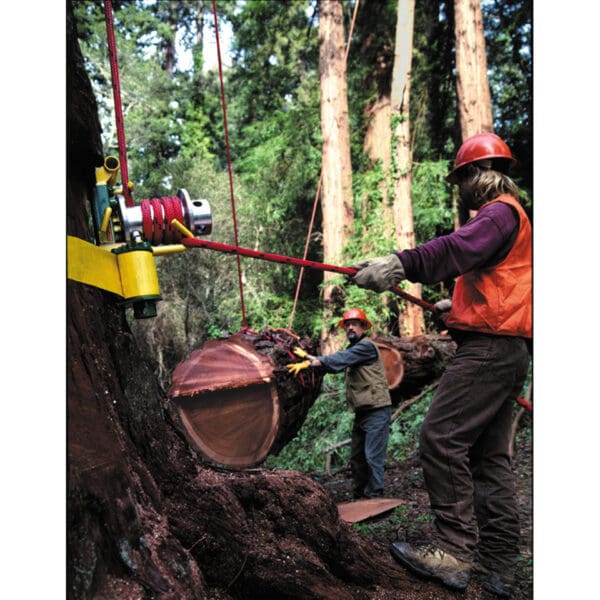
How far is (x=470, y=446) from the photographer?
2.71 metres

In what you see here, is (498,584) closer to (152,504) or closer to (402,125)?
(152,504)

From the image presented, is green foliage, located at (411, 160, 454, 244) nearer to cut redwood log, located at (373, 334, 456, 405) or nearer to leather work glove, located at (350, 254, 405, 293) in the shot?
cut redwood log, located at (373, 334, 456, 405)

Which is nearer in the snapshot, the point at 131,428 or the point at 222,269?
the point at 131,428

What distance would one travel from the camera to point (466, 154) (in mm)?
2928

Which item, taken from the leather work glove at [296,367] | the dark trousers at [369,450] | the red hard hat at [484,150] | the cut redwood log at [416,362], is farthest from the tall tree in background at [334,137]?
the red hard hat at [484,150]

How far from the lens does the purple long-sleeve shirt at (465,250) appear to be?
258 cm

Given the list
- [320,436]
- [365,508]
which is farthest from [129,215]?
[320,436]

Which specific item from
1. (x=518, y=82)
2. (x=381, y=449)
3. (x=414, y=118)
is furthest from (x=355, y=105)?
(x=381, y=449)

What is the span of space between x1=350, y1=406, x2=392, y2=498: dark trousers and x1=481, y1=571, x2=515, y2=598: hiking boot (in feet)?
7.56

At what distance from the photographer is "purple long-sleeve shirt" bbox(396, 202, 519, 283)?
8.46 feet

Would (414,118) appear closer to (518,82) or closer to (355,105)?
(355,105)

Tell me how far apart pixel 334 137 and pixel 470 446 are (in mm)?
8031

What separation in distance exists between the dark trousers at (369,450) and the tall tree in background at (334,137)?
14.4ft

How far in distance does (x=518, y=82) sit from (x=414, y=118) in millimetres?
2199
